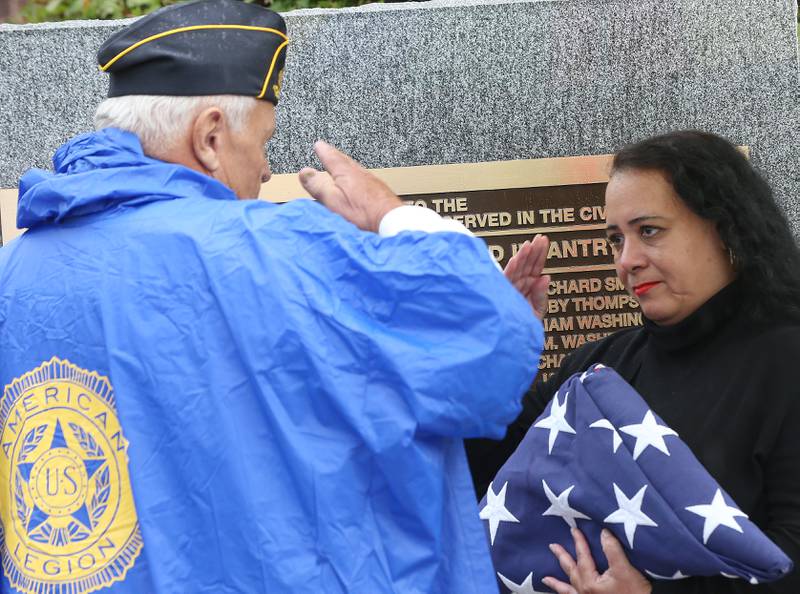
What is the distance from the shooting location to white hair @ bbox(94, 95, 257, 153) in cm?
203

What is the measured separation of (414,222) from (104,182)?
0.51 m

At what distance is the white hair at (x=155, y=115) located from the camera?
6.64ft

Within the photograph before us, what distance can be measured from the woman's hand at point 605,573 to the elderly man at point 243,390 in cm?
47

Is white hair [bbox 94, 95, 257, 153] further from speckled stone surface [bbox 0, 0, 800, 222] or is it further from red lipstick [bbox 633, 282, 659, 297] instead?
speckled stone surface [bbox 0, 0, 800, 222]

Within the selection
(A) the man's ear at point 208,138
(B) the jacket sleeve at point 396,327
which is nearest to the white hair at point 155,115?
(A) the man's ear at point 208,138

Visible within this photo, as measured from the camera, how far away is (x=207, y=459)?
1795 mm

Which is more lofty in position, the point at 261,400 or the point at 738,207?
the point at 738,207

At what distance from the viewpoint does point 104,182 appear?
1.91 meters

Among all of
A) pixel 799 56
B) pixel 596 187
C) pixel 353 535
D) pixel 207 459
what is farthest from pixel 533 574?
pixel 799 56

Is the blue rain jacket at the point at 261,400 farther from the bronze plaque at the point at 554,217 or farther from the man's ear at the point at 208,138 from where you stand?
the bronze plaque at the point at 554,217

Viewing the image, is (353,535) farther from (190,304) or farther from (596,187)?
(596,187)

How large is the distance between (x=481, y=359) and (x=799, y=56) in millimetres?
2793

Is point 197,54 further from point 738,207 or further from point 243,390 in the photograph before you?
point 738,207

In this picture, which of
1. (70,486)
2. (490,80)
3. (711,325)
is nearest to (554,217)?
(490,80)
